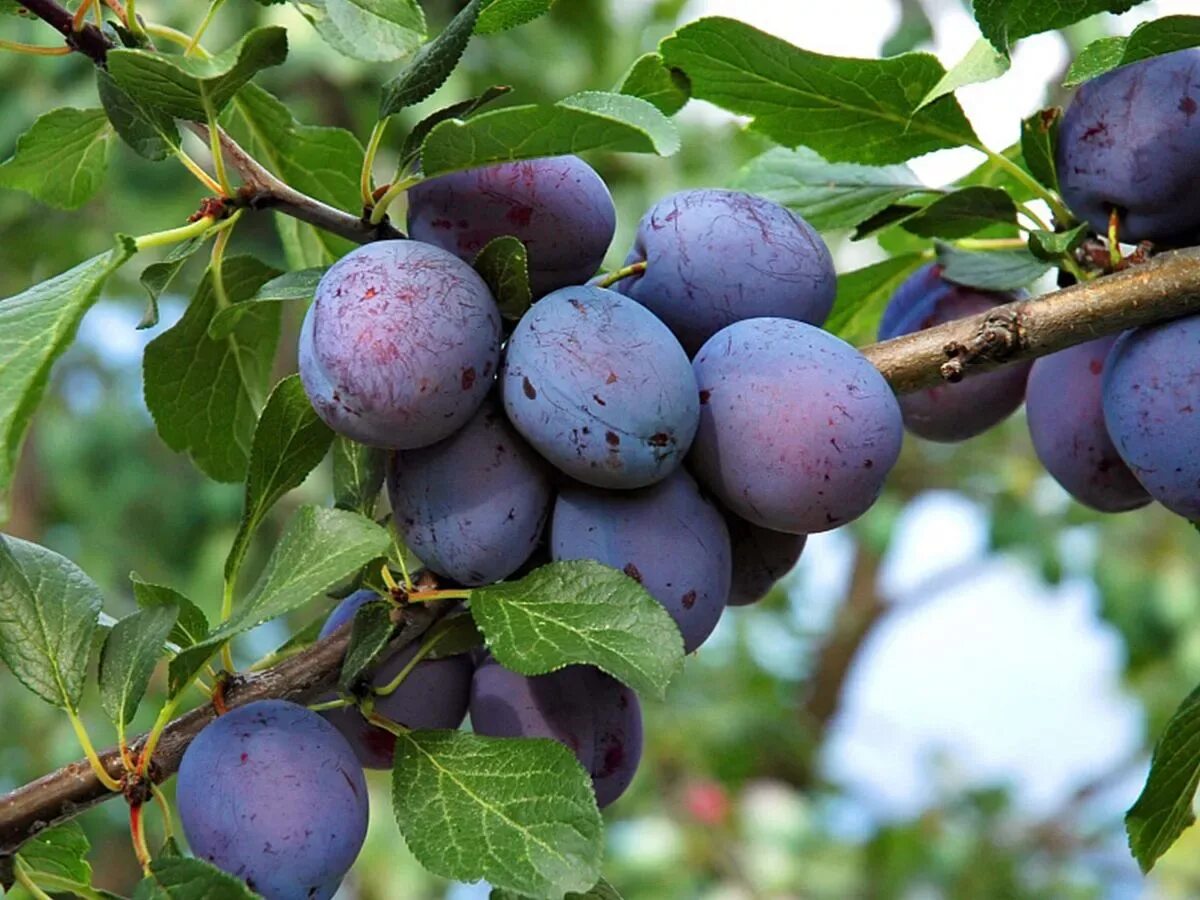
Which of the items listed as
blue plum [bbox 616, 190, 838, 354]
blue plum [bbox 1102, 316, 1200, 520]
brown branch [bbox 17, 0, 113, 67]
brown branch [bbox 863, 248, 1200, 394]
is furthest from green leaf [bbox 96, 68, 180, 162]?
blue plum [bbox 1102, 316, 1200, 520]

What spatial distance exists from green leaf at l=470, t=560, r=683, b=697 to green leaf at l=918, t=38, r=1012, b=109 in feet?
0.92

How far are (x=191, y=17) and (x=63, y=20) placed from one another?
6.82ft

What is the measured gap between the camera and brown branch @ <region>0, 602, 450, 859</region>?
0.54 m

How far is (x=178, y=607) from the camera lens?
0.56 meters

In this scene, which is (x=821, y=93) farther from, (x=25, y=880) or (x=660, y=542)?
(x=25, y=880)

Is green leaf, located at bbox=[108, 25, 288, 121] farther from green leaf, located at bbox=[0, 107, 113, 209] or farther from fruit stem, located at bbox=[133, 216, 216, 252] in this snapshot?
green leaf, located at bbox=[0, 107, 113, 209]

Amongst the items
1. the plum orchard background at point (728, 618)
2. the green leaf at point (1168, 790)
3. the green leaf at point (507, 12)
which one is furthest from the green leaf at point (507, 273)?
the plum orchard background at point (728, 618)

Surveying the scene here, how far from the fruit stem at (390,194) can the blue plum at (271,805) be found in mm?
210

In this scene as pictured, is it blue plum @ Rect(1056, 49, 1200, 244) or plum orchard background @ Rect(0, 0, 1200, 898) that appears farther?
plum orchard background @ Rect(0, 0, 1200, 898)

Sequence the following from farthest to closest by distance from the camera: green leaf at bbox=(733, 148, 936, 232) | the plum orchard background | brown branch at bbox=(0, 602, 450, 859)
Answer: the plum orchard background < green leaf at bbox=(733, 148, 936, 232) < brown branch at bbox=(0, 602, 450, 859)

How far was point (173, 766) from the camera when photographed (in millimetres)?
566

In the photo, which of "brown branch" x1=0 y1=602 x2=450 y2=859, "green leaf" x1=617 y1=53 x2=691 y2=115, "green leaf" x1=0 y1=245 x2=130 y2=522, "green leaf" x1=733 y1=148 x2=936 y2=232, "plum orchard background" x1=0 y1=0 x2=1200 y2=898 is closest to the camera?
"green leaf" x1=0 y1=245 x2=130 y2=522

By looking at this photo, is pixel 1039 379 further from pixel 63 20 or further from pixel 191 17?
pixel 191 17

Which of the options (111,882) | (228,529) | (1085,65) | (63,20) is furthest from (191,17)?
(1085,65)
